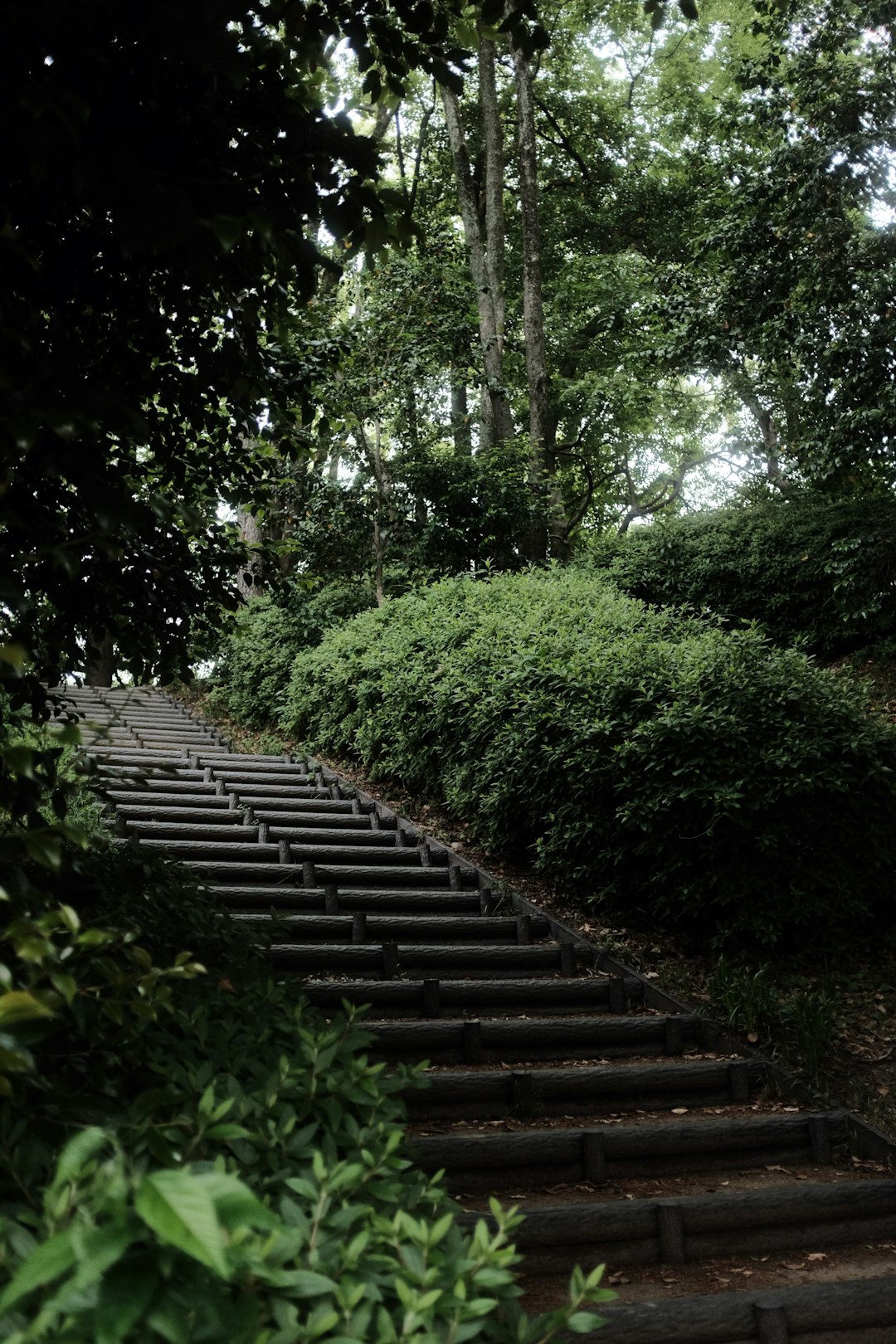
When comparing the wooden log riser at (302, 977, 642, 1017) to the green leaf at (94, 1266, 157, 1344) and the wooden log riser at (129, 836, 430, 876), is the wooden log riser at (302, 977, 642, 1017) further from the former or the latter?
the green leaf at (94, 1266, 157, 1344)

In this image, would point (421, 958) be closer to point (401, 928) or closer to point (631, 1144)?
point (401, 928)

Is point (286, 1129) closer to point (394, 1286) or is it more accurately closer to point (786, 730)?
point (394, 1286)

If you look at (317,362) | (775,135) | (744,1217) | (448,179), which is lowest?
(744,1217)

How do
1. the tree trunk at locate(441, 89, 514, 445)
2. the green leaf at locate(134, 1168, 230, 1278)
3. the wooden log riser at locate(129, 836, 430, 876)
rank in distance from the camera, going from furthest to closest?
the tree trunk at locate(441, 89, 514, 445), the wooden log riser at locate(129, 836, 430, 876), the green leaf at locate(134, 1168, 230, 1278)

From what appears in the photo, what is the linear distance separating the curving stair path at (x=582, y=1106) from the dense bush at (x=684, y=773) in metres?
0.63

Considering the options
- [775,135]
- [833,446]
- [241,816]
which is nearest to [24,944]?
[241,816]

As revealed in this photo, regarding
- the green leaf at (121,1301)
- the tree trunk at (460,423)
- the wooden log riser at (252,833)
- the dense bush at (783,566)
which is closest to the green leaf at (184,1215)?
the green leaf at (121,1301)

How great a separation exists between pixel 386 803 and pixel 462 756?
4.19 ft

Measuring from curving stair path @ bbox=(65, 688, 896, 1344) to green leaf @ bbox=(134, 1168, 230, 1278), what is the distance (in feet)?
3.12

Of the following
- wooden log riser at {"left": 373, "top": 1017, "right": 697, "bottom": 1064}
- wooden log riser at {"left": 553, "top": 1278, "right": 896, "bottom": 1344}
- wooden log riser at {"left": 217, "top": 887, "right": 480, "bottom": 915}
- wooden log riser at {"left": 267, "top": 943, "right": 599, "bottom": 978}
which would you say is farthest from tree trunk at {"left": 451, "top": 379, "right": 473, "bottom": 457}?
wooden log riser at {"left": 553, "top": 1278, "right": 896, "bottom": 1344}

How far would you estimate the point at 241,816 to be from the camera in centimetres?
811

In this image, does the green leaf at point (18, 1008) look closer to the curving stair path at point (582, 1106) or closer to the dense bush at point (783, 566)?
the curving stair path at point (582, 1106)

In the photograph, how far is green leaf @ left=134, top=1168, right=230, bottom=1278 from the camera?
3.86ft

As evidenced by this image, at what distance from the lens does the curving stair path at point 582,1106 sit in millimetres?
3461
